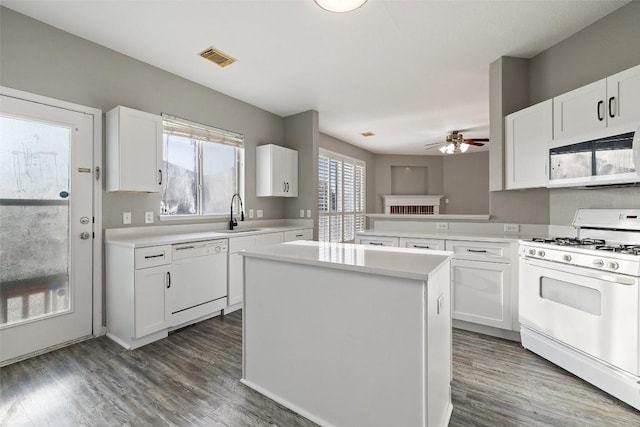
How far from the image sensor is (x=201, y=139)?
3.80 meters

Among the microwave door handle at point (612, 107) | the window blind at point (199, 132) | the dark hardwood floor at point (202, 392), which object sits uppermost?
the window blind at point (199, 132)

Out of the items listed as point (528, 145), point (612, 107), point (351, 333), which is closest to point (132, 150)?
point (351, 333)

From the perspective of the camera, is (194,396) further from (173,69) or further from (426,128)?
(426,128)

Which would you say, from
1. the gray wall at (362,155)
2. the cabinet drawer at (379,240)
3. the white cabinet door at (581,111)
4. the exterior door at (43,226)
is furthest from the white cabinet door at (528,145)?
the exterior door at (43,226)

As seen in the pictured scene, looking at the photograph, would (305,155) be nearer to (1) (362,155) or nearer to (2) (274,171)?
(2) (274,171)

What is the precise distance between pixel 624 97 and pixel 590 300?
1456 millimetres

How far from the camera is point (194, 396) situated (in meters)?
1.89

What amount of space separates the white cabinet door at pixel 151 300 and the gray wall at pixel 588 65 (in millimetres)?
3735

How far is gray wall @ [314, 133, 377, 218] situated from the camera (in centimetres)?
632

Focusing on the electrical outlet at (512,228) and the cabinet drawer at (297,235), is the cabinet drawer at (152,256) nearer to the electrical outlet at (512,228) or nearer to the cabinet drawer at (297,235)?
the cabinet drawer at (297,235)

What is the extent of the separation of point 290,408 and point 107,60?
3.43 meters

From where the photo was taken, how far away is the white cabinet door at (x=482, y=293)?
107 inches

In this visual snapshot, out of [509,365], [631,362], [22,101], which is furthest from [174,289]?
[631,362]

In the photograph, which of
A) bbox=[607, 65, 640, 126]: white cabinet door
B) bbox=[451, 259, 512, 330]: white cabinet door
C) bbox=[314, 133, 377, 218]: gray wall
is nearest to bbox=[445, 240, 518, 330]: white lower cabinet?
bbox=[451, 259, 512, 330]: white cabinet door
